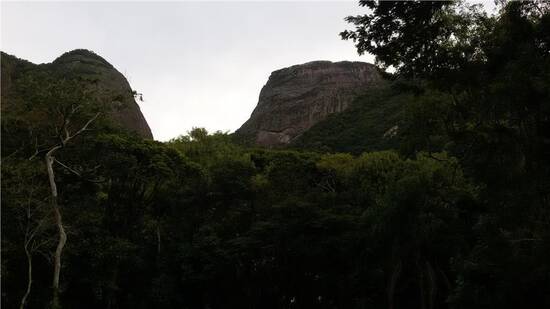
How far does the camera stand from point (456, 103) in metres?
11.0

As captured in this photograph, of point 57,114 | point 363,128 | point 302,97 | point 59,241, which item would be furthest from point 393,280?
point 302,97

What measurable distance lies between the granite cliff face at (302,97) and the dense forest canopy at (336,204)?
57428 millimetres

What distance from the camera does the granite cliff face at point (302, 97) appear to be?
8625 cm

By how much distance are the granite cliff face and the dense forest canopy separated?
57428 mm

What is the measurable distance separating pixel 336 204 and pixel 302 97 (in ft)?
233

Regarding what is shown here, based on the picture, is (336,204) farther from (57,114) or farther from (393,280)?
(57,114)

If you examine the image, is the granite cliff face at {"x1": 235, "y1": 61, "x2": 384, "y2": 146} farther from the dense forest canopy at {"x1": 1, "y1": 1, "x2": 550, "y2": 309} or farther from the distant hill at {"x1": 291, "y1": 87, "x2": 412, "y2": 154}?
the dense forest canopy at {"x1": 1, "y1": 1, "x2": 550, "y2": 309}

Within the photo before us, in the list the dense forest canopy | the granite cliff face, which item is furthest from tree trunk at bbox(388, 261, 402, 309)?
the granite cliff face

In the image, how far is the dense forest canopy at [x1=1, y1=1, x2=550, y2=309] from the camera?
10.3 meters

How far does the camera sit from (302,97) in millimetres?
91938

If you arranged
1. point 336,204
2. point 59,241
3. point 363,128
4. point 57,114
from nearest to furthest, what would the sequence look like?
point 59,241 → point 57,114 → point 336,204 → point 363,128

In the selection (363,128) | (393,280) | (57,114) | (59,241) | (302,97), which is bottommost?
(393,280)

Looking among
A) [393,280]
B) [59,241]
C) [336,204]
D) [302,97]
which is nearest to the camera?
[59,241]

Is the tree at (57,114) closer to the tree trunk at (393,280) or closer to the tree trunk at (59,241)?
the tree trunk at (59,241)
